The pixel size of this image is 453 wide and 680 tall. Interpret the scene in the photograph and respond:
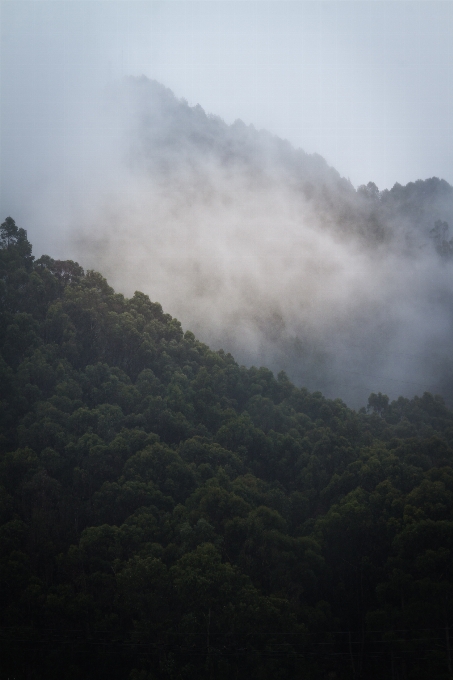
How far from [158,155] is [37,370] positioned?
74499 millimetres

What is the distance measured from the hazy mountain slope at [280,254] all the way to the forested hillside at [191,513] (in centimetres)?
3010

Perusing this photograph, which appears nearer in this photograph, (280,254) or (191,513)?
(191,513)

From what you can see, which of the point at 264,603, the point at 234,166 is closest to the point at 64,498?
the point at 264,603

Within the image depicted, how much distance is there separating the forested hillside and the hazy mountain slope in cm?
3010

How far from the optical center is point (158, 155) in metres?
110

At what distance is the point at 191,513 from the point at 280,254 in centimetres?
8179

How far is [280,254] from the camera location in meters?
111

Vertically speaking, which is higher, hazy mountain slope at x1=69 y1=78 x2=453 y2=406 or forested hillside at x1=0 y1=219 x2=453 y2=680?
hazy mountain slope at x1=69 y1=78 x2=453 y2=406

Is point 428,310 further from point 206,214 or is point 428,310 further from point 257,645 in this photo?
point 257,645

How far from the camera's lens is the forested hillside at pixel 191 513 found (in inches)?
1087

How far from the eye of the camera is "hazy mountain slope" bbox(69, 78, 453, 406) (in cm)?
8356

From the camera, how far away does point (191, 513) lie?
3375cm

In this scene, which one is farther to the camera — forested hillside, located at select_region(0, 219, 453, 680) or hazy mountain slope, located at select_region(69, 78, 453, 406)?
hazy mountain slope, located at select_region(69, 78, 453, 406)

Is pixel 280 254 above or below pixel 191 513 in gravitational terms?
above
